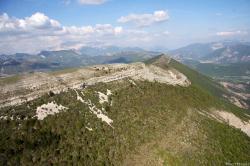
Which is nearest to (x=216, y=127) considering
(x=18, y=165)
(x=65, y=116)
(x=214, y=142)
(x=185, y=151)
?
(x=214, y=142)

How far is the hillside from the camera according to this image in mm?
58222

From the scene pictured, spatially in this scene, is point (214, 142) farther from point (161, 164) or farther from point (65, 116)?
point (65, 116)

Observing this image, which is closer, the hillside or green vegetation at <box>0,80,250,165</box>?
green vegetation at <box>0,80,250,165</box>

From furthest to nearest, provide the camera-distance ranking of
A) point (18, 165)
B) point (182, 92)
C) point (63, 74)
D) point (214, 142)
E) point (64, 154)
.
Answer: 1. point (182, 92)
2. point (63, 74)
3. point (214, 142)
4. point (64, 154)
5. point (18, 165)

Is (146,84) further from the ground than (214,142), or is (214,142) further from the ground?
(146,84)

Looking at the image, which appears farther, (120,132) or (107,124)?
(107,124)

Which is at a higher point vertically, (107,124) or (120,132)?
(107,124)

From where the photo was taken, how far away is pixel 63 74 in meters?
99.1

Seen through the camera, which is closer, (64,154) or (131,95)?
(64,154)

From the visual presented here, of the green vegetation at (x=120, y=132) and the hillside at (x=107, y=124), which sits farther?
the hillside at (x=107, y=124)

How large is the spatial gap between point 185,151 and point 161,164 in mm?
10599

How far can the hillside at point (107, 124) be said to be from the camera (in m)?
58.2

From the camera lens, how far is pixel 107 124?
72.3 metres

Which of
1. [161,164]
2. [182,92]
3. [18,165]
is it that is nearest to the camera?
[18,165]
